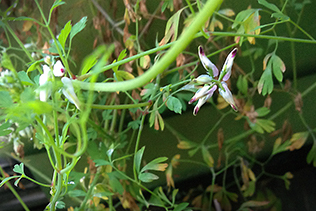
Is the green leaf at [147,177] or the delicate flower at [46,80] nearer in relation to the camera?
the delicate flower at [46,80]

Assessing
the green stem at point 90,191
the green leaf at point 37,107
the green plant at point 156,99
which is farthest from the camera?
the green stem at point 90,191

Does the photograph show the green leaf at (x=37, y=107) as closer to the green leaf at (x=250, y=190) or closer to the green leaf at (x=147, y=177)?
the green leaf at (x=147, y=177)

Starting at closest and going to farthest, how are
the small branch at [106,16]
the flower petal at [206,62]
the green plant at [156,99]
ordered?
the flower petal at [206,62]
the green plant at [156,99]
the small branch at [106,16]

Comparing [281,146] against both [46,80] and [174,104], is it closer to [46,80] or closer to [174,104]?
[174,104]

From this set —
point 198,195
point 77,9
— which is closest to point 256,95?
point 198,195

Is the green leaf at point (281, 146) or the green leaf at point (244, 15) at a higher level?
the green leaf at point (244, 15)

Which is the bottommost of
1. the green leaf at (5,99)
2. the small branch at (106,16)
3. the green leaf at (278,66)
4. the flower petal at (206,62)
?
the green leaf at (278,66)

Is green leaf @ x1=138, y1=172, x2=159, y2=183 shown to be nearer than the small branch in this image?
Yes

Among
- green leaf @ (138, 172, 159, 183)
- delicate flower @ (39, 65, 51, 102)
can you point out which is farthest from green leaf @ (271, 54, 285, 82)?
delicate flower @ (39, 65, 51, 102)

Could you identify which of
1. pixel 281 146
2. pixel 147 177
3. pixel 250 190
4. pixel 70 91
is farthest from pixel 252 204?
pixel 70 91

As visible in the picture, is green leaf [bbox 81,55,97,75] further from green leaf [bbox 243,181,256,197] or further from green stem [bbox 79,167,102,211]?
green leaf [bbox 243,181,256,197]

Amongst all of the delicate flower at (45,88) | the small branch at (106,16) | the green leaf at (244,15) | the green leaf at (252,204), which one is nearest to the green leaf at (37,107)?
the delicate flower at (45,88)
